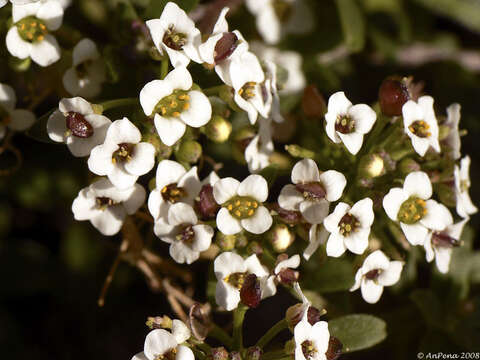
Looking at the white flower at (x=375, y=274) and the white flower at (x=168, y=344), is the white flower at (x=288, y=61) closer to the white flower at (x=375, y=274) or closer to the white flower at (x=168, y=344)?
the white flower at (x=375, y=274)

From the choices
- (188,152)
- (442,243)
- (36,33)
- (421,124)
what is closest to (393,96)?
(421,124)

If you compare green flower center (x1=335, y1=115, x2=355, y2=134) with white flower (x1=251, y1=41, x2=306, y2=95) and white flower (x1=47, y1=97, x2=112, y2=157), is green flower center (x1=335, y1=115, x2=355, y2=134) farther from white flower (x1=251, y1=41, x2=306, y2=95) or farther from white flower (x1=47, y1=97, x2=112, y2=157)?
white flower (x1=251, y1=41, x2=306, y2=95)

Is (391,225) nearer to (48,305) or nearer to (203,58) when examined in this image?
(203,58)

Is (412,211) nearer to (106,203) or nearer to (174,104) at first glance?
(174,104)

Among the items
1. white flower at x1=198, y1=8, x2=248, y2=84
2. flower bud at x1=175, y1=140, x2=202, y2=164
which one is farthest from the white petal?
white flower at x1=198, y1=8, x2=248, y2=84

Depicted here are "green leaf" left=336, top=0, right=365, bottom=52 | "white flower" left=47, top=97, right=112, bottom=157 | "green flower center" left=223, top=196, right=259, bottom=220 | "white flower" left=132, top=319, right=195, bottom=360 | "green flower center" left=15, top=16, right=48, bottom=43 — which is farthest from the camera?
"green leaf" left=336, top=0, right=365, bottom=52

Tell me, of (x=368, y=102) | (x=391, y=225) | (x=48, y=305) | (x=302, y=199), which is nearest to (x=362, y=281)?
(x=391, y=225)
